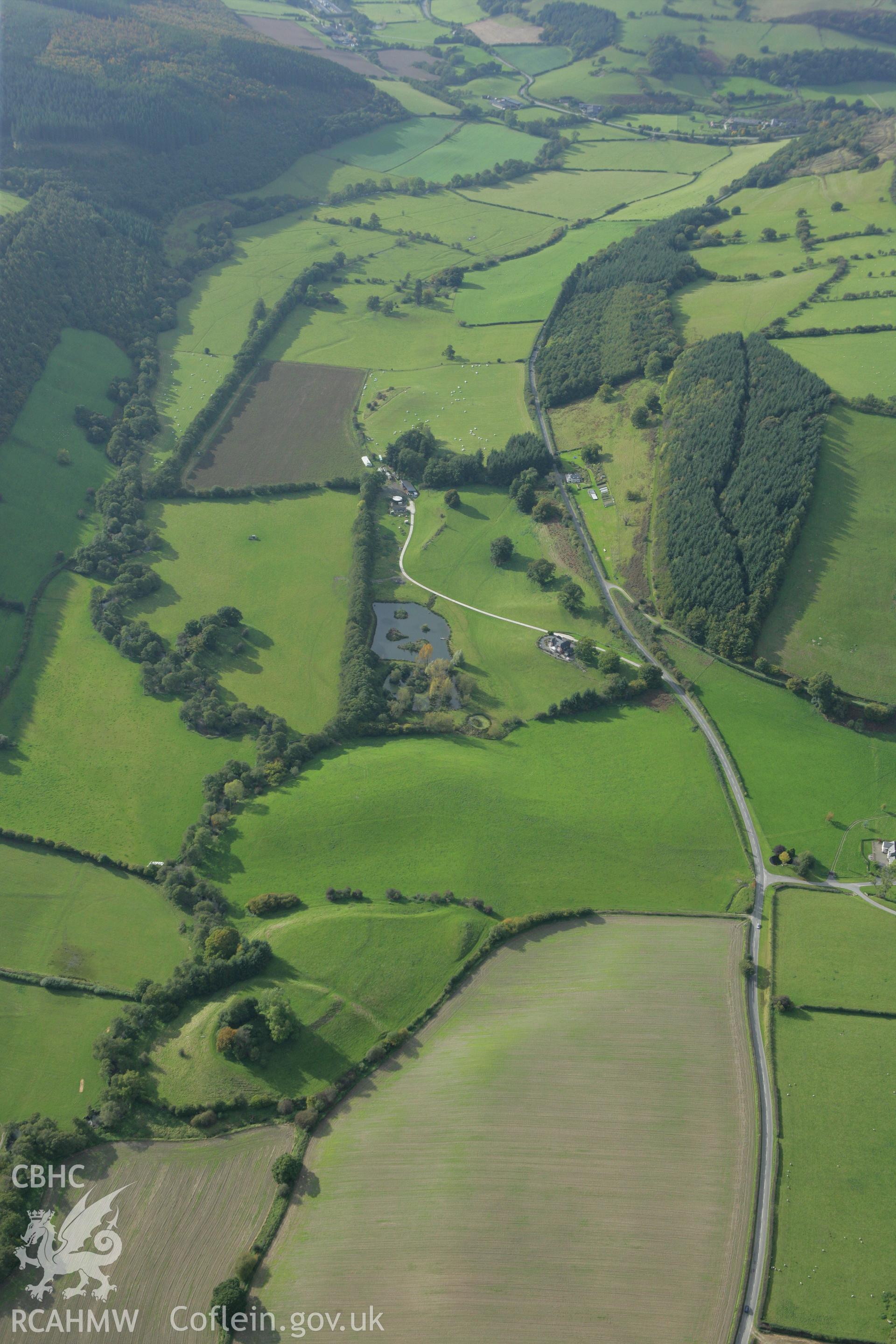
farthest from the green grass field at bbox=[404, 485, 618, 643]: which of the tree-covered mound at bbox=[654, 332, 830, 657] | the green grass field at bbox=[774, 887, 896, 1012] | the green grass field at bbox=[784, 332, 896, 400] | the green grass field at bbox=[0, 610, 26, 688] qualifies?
the green grass field at bbox=[0, 610, 26, 688]

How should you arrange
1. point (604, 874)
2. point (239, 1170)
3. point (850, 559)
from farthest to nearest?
point (850, 559)
point (604, 874)
point (239, 1170)

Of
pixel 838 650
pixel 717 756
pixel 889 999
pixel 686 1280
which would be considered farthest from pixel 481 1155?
pixel 838 650

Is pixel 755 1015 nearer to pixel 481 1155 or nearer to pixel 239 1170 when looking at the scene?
pixel 481 1155

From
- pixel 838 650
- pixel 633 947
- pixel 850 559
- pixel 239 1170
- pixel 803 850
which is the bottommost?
Result: pixel 239 1170

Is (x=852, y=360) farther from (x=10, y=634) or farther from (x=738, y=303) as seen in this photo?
Result: (x=10, y=634)

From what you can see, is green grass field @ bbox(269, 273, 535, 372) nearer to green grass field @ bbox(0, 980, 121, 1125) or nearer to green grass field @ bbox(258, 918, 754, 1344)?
green grass field @ bbox(258, 918, 754, 1344)

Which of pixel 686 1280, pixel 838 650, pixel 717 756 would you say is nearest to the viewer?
pixel 686 1280
